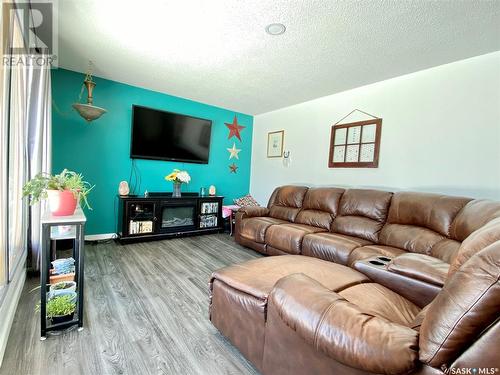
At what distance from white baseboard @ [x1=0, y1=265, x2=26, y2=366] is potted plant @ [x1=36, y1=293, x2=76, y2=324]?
0.20 meters

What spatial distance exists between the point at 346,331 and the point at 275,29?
218 cm

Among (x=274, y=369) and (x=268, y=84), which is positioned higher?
(x=268, y=84)

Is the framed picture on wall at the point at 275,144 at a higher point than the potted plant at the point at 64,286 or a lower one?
higher

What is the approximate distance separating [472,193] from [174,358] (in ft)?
9.72

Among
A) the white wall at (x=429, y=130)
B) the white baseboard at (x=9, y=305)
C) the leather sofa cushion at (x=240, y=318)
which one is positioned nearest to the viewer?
the leather sofa cushion at (x=240, y=318)

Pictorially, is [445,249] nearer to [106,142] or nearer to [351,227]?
[351,227]

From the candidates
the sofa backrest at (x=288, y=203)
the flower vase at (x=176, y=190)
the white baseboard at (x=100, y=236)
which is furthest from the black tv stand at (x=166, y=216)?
the sofa backrest at (x=288, y=203)

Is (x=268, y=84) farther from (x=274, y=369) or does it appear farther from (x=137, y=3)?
(x=274, y=369)

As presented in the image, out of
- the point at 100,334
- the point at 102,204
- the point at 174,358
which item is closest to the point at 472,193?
the point at 174,358

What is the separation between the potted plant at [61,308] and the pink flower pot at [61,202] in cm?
53

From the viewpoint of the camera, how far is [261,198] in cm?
Result: 484

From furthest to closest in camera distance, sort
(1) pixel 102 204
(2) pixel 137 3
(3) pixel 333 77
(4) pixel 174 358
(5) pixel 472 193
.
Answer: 1. (1) pixel 102 204
2. (3) pixel 333 77
3. (5) pixel 472 193
4. (2) pixel 137 3
5. (4) pixel 174 358

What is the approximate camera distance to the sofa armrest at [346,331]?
71cm

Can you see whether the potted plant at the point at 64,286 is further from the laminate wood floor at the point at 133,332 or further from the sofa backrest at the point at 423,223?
the sofa backrest at the point at 423,223
